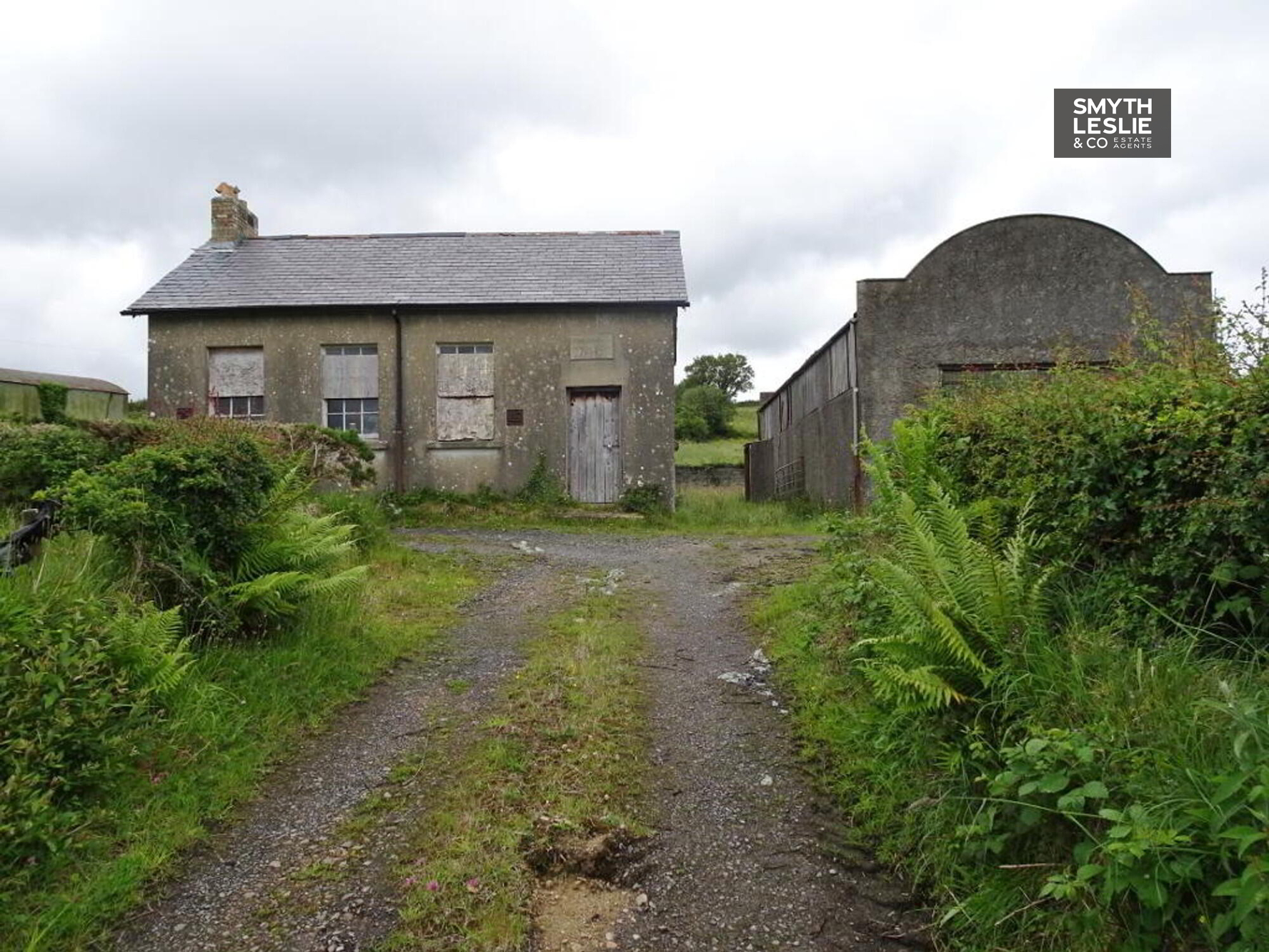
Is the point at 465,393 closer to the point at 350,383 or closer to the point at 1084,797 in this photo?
the point at 350,383

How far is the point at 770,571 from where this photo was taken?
29.5 feet

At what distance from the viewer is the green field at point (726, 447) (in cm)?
3017

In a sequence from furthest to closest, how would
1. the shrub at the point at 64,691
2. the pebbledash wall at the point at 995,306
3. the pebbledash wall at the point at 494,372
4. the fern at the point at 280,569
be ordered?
1. the pebbledash wall at the point at 494,372
2. the pebbledash wall at the point at 995,306
3. the fern at the point at 280,569
4. the shrub at the point at 64,691

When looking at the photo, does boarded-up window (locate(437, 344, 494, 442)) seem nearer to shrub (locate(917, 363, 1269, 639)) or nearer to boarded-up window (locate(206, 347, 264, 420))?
boarded-up window (locate(206, 347, 264, 420))

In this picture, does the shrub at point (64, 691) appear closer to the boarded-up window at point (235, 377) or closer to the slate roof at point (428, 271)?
the slate roof at point (428, 271)

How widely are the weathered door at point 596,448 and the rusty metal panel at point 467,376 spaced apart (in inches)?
70.6

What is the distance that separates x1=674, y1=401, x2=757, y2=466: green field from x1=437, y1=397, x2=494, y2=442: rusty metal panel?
1173 centimetres

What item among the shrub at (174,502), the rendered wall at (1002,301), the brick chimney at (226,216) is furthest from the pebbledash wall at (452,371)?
the shrub at (174,502)

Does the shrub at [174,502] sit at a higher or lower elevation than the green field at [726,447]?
lower

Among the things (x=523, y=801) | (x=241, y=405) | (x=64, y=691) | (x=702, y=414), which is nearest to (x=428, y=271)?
(x=241, y=405)

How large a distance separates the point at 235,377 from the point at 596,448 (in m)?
7.59

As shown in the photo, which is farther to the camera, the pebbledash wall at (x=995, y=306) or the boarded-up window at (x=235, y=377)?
the boarded-up window at (x=235, y=377)

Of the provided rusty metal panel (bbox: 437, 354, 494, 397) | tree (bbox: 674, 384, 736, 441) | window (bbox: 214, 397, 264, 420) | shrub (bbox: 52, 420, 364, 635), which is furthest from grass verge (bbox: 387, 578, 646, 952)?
tree (bbox: 674, 384, 736, 441)

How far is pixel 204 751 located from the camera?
3850 millimetres
